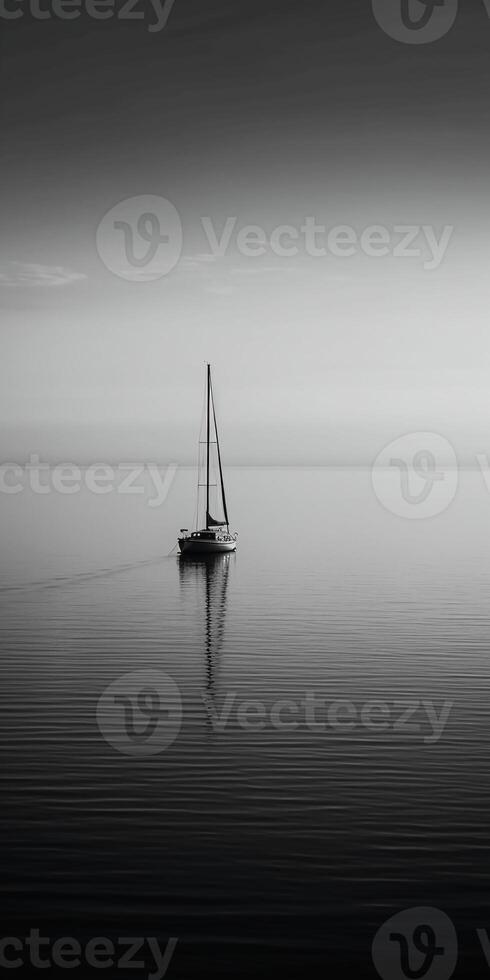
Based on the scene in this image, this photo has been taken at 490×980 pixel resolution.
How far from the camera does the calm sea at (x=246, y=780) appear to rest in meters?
21.4

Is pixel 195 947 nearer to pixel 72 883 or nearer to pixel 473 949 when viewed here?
pixel 72 883

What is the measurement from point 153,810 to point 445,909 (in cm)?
1028

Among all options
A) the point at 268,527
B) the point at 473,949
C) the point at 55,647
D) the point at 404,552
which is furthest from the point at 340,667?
the point at 268,527

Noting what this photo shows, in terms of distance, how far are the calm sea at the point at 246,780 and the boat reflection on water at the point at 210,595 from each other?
47 centimetres
